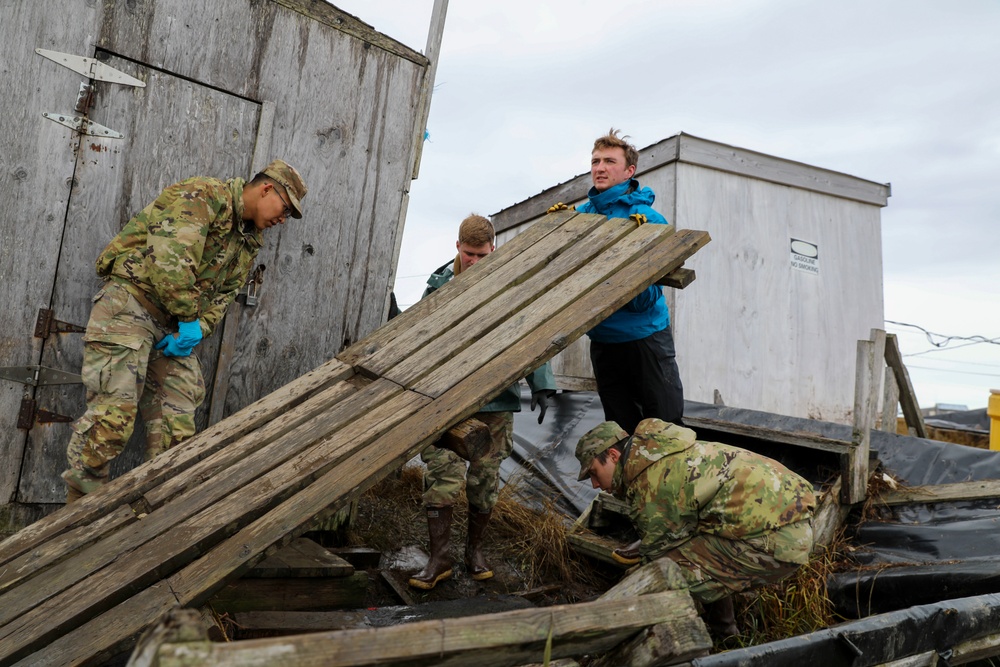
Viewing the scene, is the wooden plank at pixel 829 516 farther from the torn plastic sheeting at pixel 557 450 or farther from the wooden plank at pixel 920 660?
the torn plastic sheeting at pixel 557 450

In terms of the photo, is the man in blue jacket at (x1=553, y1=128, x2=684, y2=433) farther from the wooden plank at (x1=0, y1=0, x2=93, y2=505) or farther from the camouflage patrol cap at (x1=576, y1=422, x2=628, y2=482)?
the wooden plank at (x1=0, y1=0, x2=93, y2=505)

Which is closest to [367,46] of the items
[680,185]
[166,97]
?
[166,97]

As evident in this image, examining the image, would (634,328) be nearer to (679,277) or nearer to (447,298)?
(679,277)

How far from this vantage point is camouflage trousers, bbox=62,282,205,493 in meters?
3.26

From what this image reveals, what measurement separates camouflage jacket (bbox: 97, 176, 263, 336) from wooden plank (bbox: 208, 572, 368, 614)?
1313 millimetres

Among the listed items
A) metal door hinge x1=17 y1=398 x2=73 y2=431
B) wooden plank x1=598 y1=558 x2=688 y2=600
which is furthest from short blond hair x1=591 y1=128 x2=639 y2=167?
metal door hinge x1=17 y1=398 x2=73 y2=431

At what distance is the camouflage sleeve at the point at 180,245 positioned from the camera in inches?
134

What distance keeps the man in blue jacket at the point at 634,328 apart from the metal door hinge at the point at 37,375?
267 cm

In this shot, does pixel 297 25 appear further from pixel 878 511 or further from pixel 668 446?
pixel 878 511

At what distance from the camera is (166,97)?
12.8ft

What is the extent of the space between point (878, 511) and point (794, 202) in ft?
12.9

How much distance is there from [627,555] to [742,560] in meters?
0.91

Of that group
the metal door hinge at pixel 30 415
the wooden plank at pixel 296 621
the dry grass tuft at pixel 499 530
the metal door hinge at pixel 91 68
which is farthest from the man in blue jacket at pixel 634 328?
the metal door hinge at pixel 30 415

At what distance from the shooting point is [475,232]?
4078mm
